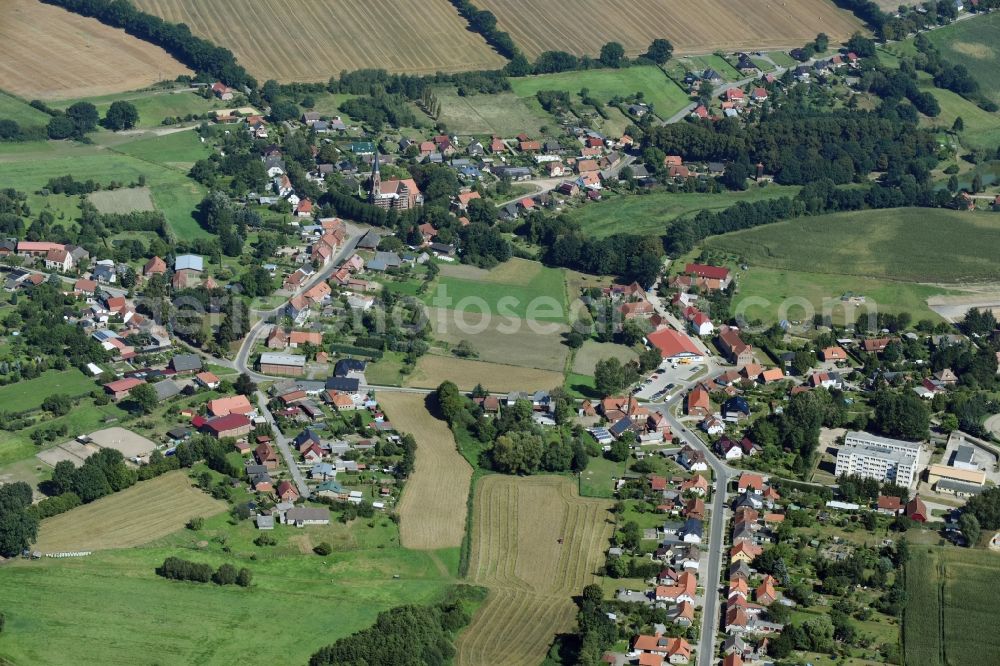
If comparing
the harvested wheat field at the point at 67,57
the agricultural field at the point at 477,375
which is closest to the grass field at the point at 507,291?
the agricultural field at the point at 477,375

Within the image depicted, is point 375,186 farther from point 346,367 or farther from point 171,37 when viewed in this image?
point 171,37

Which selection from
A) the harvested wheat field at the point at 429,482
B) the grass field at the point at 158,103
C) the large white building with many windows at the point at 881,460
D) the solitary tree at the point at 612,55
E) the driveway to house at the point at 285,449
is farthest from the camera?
the solitary tree at the point at 612,55

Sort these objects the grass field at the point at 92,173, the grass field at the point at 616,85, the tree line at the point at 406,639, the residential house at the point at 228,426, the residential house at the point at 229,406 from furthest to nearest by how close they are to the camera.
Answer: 1. the grass field at the point at 616,85
2. the grass field at the point at 92,173
3. the residential house at the point at 229,406
4. the residential house at the point at 228,426
5. the tree line at the point at 406,639

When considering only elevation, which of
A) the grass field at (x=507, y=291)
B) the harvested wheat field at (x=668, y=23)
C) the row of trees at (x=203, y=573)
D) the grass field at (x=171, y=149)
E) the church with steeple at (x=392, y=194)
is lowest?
the grass field at (x=507, y=291)

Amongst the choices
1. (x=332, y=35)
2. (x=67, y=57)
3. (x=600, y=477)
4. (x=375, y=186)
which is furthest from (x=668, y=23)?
(x=600, y=477)

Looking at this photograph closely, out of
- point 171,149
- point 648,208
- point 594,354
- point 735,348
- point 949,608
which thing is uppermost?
point 171,149

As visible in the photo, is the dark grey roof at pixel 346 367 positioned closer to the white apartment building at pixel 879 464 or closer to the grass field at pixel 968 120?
the white apartment building at pixel 879 464
